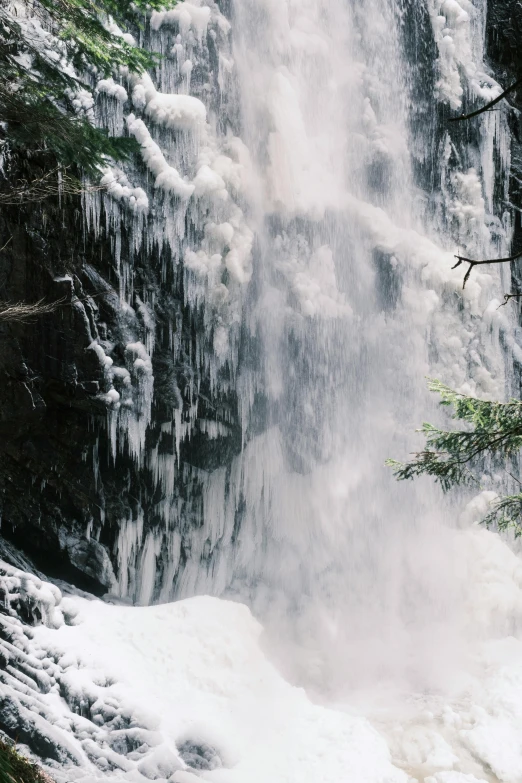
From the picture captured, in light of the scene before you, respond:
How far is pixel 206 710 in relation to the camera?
7.74 m

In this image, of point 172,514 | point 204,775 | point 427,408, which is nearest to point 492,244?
point 427,408

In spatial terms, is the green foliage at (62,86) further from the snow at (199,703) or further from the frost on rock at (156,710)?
the snow at (199,703)

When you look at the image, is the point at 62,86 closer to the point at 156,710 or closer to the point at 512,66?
the point at 156,710

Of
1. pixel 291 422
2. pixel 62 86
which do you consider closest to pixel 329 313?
pixel 291 422

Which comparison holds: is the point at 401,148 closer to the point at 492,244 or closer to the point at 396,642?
the point at 492,244

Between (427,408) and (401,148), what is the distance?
17.4ft

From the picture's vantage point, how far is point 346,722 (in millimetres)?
8133

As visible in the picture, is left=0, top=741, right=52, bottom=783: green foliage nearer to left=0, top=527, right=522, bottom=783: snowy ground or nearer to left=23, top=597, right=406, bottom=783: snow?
left=0, top=527, right=522, bottom=783: snowy ground

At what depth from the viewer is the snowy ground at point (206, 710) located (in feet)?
22.4

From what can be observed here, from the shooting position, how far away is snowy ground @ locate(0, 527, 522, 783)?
684 centimetres

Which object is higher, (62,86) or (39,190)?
(62,86)

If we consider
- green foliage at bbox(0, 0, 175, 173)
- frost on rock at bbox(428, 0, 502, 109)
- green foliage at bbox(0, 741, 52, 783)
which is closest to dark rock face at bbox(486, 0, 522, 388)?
frost on rock at bbox(428, 0, 502, 109)

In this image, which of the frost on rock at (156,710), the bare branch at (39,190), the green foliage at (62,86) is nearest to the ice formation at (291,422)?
the frost on rock at (156,710)

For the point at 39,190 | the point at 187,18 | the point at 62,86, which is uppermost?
the point at 187,18
